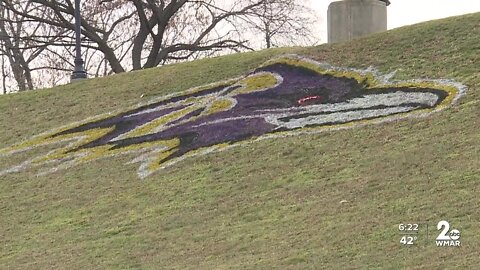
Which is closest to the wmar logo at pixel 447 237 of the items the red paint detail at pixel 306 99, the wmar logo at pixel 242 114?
the wmar logo at pixel 242 114

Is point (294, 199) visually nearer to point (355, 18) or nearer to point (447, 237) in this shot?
point (447, 237)

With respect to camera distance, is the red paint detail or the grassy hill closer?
the grassy hill

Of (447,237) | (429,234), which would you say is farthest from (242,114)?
(447,237)

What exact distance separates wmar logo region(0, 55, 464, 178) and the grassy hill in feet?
1.22

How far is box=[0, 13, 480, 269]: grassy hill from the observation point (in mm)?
8352

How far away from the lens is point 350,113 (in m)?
13.3

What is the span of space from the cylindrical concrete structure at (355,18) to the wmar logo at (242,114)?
4.81ft

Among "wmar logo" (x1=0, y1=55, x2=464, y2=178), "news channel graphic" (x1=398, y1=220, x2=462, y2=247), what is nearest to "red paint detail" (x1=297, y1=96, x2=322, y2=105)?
"wmar logo" (x1=0, y1=55, x2=464, y2=178)

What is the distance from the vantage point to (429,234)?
8016 millimetres

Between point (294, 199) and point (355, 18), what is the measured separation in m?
8.20

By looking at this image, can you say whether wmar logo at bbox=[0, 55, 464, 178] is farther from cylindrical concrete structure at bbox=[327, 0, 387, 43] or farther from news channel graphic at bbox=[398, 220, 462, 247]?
news channel graphic at bbox=[398, 220, 462, 247]

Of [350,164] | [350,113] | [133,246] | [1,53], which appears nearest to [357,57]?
[350,113]

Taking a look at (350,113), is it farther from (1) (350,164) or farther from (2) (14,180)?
(2) (14,180)

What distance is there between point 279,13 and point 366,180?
18622 millimetres
